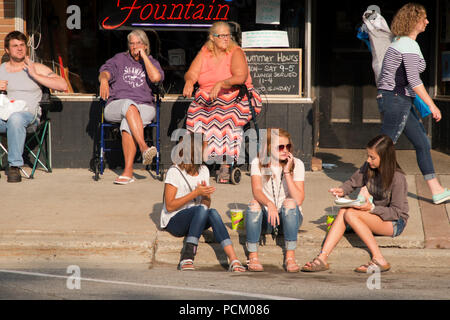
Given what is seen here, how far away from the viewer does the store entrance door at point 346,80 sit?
11.7 m

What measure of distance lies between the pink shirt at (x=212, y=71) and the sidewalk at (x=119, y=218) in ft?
3.81

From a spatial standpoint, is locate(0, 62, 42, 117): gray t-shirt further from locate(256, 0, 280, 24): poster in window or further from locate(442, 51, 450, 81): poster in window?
locate(442, 51, 450, 81): poster in window

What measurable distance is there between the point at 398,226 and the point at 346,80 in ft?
17.0

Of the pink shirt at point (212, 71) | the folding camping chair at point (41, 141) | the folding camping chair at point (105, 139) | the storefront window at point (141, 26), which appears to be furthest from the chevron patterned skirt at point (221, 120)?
the folding camping chair at point (41, 141)

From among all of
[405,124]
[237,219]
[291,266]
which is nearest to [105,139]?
[237,219]

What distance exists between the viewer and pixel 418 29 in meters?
7.93

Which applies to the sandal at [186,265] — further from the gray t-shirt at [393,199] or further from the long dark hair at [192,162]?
the gray t-shirt at [393,199]

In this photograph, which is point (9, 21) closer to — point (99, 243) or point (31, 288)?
point (99, 243)

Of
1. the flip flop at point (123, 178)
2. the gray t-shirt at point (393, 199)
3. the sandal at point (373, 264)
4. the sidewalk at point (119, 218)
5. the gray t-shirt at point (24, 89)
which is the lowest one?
the sandal at point (373, 264)

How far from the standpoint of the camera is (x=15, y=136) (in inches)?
371

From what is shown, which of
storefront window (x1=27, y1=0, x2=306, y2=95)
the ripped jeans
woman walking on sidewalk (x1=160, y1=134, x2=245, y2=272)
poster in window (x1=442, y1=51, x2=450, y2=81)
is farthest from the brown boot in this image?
poster in window (x1=442, y1=51, x2=450, y2=81)

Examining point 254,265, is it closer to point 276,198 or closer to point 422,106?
point 276,198

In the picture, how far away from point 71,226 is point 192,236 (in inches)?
50.2

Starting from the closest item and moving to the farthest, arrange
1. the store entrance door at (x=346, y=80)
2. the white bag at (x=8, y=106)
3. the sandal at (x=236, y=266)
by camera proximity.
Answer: the sandal at (x=236, y=266), the white bag at (x=8, y=106), the store entrance door at (x=346, y=80)
